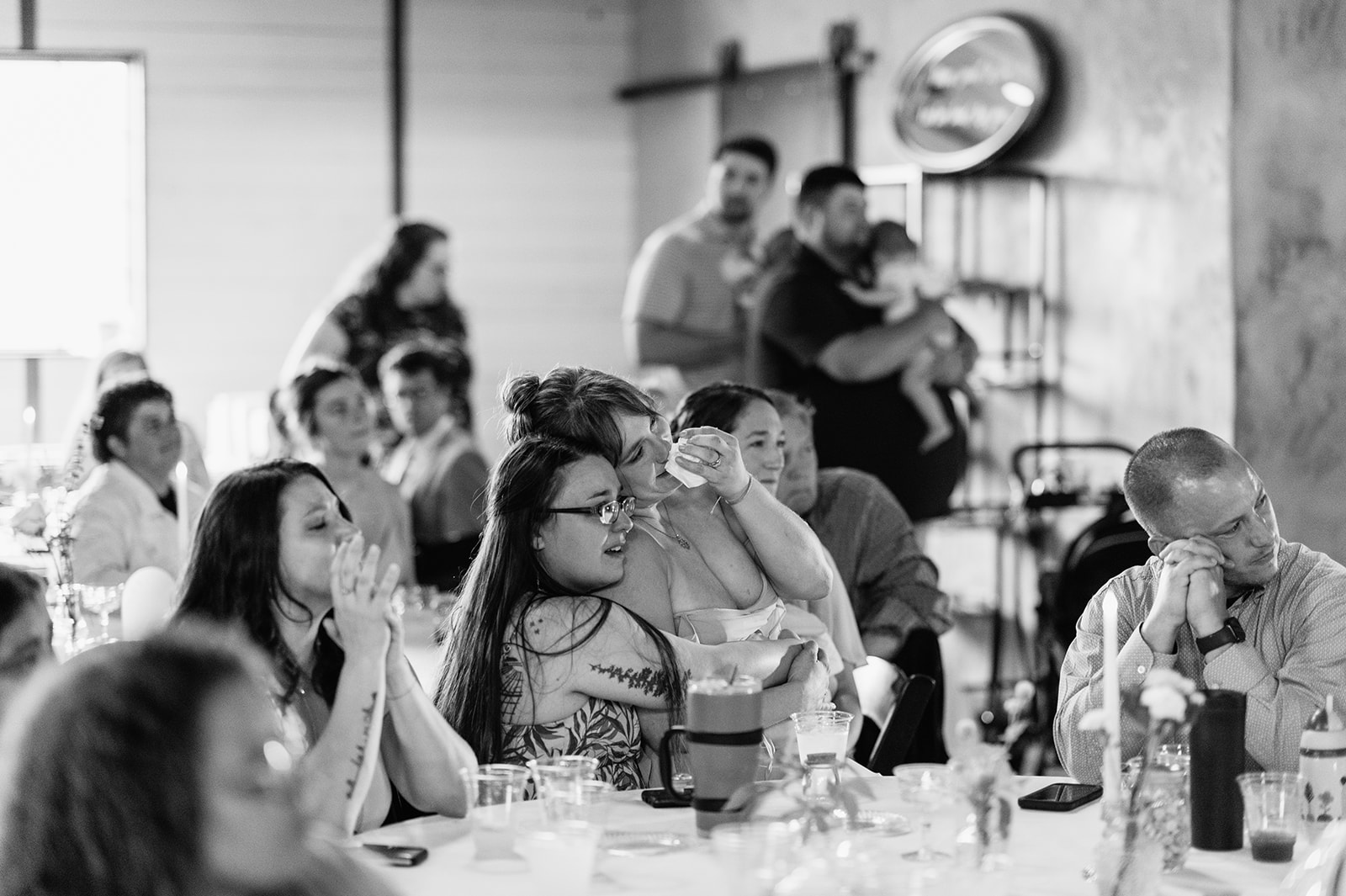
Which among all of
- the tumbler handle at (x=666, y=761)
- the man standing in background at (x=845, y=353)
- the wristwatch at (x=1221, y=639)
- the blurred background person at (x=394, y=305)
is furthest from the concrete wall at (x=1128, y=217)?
the tumbler handle at (x=666, y=761)

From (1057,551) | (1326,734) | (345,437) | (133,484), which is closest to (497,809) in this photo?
(1326,734)

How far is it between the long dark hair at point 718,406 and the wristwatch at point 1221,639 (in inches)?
43.9

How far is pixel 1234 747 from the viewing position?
200 centimetres

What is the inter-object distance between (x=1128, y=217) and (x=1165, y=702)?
15.0 ft

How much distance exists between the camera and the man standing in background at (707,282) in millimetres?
5828

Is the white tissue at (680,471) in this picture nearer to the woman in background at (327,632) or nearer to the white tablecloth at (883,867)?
the woman in background at (327,632)

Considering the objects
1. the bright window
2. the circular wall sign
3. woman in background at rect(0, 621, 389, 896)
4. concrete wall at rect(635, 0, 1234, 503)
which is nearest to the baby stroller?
concrete wall at rect(635, 0, 1234, 503)

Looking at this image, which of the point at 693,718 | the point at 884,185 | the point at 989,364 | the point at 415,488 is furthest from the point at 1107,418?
the point at 693,718

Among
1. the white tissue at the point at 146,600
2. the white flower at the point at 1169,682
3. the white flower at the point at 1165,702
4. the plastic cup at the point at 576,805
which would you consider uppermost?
the white flower at the point at 1169,682

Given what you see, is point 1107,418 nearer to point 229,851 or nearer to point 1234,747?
point 1234,747

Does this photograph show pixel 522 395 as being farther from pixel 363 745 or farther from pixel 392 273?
pixel 392 273

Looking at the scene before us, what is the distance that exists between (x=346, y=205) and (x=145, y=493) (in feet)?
16.2

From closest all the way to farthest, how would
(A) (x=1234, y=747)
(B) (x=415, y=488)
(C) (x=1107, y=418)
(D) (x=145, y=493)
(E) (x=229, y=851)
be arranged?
(E) (x=229, y=851), (A) (x=1234, y=747), (D) (x=145, y=493), (B) (x=415, y=488), (C) (x=1107, y=418)

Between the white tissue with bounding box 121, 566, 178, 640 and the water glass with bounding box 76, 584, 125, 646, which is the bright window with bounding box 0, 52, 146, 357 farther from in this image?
the white tissue with bounding box 121, 566, 178, 640
